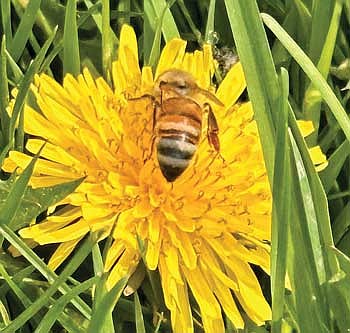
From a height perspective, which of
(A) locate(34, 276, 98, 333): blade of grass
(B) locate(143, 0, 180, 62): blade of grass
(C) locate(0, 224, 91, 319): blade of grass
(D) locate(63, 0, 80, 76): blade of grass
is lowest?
(A) locate(34, 276, 98, 333): blade of grass

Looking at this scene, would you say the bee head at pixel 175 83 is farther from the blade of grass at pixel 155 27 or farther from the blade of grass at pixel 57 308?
the blade of grass at pixel 57 308

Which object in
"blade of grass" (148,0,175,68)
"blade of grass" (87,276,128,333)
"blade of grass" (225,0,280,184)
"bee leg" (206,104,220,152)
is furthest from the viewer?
"blade of grass" (148,0,175,68)

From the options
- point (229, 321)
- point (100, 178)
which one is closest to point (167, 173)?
point (100, 178)

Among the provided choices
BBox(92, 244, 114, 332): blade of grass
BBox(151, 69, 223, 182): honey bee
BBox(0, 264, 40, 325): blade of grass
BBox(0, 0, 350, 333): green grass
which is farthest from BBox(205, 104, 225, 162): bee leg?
BBox(0, 264, 40, 325): blade of grass

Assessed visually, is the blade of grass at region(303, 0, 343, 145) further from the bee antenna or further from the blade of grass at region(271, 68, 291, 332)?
the blade of grass at region(271, 68, 291, 332)

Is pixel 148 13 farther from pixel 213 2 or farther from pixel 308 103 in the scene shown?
pixel 308 103

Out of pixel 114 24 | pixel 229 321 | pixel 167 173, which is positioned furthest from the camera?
pixel 114 24

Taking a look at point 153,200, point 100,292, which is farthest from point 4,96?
point 100,292
